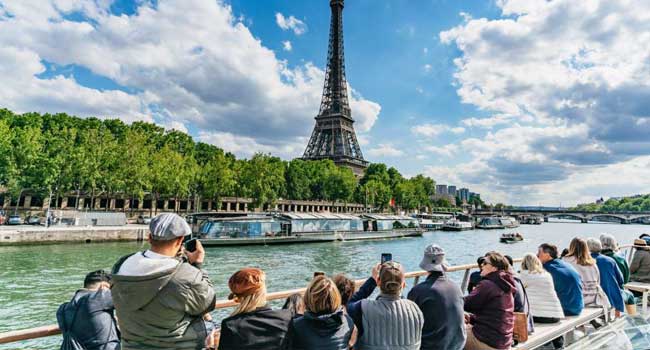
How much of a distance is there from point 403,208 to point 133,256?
10502 centimetres

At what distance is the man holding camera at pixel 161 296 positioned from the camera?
2.35 m

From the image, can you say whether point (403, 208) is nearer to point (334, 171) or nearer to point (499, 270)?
point (334, 171)

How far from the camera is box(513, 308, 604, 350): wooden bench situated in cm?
433

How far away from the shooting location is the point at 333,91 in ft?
327

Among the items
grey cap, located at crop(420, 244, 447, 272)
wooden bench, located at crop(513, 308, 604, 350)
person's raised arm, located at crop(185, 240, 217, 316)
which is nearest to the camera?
person's raised arm, located at crop(185, 240, 217, 316)

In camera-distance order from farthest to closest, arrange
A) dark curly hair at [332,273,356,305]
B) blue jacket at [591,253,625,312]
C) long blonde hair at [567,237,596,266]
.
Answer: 1. blue jacket at [591,253,625,312]
2. long blonde hair at [567,237,596,266]
3. dark curly hair at [332,273,356,305]

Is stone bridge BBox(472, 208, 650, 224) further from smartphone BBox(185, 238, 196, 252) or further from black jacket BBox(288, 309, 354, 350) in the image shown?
smartphone BBox(185, 238, 196, 252)

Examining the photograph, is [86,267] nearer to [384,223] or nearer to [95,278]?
[95,278]

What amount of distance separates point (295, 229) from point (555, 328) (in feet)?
108

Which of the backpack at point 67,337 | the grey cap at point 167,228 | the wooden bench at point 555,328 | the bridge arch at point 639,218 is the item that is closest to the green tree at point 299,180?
the wooden bench at point 555,328

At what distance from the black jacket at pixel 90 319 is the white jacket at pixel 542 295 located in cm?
490

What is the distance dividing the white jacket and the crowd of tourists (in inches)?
0.5

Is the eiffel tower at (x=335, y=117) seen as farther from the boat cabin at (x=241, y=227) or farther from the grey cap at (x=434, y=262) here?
the grey cap at (x=434, y=262)

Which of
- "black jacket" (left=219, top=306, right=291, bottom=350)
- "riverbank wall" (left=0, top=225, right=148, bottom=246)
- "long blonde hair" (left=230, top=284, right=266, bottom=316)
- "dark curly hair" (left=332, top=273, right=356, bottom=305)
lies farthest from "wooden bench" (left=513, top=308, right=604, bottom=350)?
"riverbank wall" (left=0, top=225, right=148, bottom=246)
